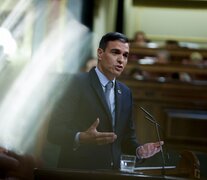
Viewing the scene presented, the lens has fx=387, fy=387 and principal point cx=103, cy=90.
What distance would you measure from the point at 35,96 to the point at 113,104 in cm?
43

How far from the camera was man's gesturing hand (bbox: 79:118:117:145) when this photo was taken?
114 centimetres

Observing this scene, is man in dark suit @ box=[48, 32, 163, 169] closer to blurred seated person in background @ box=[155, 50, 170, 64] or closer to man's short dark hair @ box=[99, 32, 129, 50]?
man's short dark hair @ box=[99, 32, 129, 50]

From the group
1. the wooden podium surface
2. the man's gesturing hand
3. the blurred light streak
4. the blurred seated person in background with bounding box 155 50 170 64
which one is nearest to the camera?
the wooden podium surface

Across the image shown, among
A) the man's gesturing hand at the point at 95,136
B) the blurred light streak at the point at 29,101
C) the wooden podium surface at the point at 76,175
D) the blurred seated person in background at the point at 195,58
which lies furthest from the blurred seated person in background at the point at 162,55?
the wooden podium surface at the point at 76,175

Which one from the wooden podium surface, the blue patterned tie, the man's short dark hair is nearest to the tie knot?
the blue patterned tie

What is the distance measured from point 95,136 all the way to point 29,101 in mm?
562

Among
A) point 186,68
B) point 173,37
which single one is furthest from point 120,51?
point 173,37

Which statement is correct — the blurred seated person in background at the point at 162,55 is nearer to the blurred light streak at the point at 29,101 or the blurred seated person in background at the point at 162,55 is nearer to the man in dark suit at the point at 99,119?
the blurred light streak at the point at 29,101

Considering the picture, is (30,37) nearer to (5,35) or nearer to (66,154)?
(5,35)

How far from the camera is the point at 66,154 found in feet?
4.05

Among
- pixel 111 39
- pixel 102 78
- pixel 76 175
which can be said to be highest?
pixel 111 39

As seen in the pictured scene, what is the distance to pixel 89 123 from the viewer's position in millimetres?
1226

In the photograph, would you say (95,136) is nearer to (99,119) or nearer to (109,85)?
(99,119)

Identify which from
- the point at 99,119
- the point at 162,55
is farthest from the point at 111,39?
the point at 162,55
